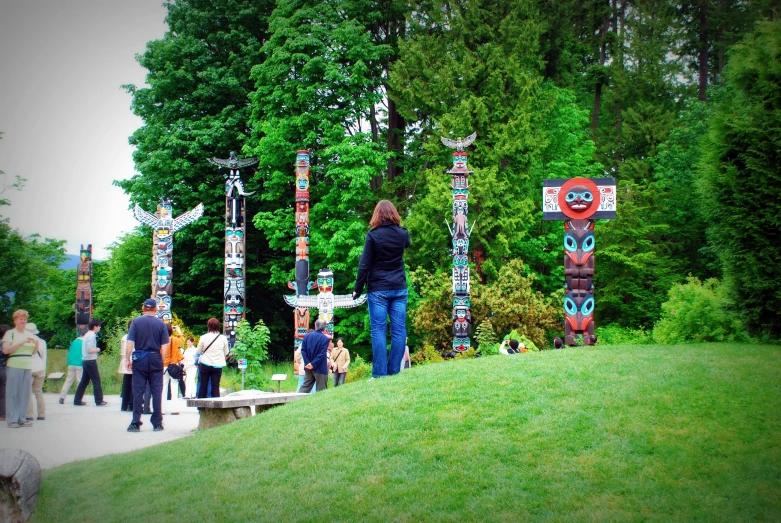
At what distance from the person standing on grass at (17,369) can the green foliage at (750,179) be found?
31.7ft

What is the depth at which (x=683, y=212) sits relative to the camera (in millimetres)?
26453

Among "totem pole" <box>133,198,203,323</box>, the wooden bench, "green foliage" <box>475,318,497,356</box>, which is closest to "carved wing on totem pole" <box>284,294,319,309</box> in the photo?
"totem pole" <box>133,198,203,323</box>

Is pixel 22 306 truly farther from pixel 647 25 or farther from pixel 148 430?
pixel 647 25

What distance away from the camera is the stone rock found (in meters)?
6.23

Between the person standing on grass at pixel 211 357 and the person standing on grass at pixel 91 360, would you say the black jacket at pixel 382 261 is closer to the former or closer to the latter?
the person standing on grass at pixel 211 357

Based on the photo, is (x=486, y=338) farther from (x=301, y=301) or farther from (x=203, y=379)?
(x=203, y=379)

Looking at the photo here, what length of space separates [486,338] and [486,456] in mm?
15595

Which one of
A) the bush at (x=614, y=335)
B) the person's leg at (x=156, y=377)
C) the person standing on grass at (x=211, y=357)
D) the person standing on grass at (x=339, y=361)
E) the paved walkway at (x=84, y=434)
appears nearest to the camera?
the paved walkway at (x=84, y=434)

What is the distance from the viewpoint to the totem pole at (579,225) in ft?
50.2

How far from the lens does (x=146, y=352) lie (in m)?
10.3

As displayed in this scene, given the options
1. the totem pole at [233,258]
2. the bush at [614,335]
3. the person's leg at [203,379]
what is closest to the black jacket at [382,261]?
the person's leg at [203,379]

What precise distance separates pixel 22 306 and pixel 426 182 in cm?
2301

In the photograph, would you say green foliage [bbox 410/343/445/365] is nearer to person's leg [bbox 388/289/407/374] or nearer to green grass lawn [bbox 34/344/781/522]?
person's leg [bbox 388/289/407/374]

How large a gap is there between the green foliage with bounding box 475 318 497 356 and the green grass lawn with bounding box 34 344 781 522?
38.7 feet
